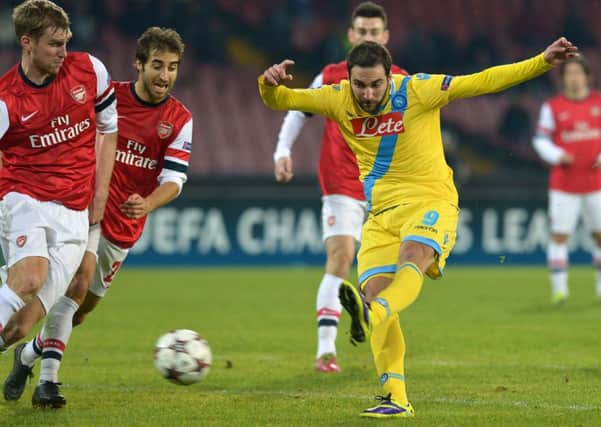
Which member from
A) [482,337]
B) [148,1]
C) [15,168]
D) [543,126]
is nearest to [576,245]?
[543,126]

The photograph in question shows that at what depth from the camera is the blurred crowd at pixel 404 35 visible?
2259 cm

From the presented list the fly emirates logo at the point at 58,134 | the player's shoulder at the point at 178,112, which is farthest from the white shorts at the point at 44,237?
the player's shoulder at the point at 178,112

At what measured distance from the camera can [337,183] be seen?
814cm

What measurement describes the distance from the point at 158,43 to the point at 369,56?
1.25 meters

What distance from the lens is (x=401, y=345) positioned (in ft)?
19.2

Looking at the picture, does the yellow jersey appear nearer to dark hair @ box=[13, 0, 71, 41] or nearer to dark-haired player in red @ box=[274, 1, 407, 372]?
dark hair @ box=[13, 0, 71, 41]

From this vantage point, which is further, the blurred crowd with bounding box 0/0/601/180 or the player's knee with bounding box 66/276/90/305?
the blurred crowd with bounding box 0/0/601/180

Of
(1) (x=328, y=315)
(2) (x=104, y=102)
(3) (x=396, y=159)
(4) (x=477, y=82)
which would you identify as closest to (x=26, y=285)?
(2) (x=104, y=102)

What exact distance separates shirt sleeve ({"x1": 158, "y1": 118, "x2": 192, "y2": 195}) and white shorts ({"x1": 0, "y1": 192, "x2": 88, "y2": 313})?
29.5 inches

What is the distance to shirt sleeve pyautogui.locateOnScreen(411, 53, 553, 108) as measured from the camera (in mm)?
5707

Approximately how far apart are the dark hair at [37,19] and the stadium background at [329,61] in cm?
1216

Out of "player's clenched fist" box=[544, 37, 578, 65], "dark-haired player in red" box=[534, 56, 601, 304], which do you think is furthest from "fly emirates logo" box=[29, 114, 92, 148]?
"dark-haired player in red" box=[534, 56, 601, 304]

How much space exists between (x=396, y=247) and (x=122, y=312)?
6.38 meters

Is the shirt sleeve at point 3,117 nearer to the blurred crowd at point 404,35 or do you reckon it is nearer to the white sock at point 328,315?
the white sock at point 328,315
